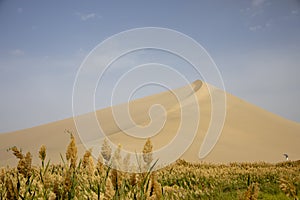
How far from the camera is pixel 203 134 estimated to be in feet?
91.3

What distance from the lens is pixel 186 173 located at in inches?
357

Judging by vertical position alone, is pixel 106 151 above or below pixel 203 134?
below

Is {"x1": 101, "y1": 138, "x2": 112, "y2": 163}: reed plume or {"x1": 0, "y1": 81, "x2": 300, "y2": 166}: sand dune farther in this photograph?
{"x1": 0, "y1": 81, "x2": 300, "y2": 166}: sand dune

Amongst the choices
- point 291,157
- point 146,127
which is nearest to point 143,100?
point 146,127

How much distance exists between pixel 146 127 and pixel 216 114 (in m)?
10.1

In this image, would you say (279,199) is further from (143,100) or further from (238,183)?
(143,100)

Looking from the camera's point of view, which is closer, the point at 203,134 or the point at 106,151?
the point at 106,151

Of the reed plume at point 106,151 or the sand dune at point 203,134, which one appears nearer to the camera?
the reed plume at point 106,151

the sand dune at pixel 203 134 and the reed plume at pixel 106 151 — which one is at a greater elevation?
the sand dune at pixel 203 134

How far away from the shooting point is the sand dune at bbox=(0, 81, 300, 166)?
24953mm

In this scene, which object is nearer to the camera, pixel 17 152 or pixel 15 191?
pixel 15 191

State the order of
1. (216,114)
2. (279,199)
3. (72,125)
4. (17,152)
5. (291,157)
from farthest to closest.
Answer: (72,125), (216,114), (291,157), (279,199), (17,152)

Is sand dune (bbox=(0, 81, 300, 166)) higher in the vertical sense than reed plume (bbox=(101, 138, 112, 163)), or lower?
higher

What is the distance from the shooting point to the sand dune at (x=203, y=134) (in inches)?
982
